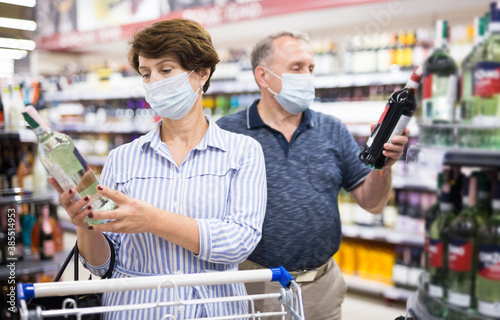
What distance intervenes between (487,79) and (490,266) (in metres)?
0.44

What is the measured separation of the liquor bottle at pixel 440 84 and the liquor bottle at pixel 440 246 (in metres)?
0.20

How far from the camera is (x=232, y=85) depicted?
563cm

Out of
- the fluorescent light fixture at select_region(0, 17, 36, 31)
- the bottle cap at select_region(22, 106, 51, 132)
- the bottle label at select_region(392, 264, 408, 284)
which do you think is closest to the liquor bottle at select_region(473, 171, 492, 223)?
the bottle cap at select_region(22, 106, 51, 132)

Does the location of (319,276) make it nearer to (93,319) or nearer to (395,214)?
(93,319)

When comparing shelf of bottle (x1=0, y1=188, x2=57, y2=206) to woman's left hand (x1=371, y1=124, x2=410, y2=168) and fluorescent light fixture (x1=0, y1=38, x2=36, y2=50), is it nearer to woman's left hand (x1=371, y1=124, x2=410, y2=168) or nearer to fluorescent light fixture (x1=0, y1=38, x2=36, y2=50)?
fluorescent light fixture (x1=0, y1=38, x2=36, y2=50)

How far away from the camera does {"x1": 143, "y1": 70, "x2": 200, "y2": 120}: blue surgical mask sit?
1.49m

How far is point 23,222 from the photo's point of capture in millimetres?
3852

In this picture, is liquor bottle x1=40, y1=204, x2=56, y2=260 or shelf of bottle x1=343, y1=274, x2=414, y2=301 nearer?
liquor bottle x1=40, y1=204, x2=56, y2=260

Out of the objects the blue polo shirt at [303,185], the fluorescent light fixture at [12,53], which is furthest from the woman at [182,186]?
the fluorescent light fixture at [12,53]

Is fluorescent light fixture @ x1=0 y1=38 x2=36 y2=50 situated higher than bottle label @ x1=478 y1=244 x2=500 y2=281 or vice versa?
fluorescent light fixture @ x1=0 y1=38 x2=36 y2=50

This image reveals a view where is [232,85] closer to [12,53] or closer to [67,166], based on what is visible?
[12,53]

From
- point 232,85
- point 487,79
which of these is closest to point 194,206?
point 487,79

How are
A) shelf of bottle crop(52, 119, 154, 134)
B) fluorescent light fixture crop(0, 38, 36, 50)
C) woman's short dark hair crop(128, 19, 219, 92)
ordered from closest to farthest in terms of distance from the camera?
woman's short dark hair crop(128, 19, 219, 92) < fluorescent light fixture crop(0, 38, 36, 50) < shelf of bottle crop(52, 119, 154, 134)

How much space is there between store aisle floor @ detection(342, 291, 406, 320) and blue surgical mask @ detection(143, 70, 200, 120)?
3180 mm
